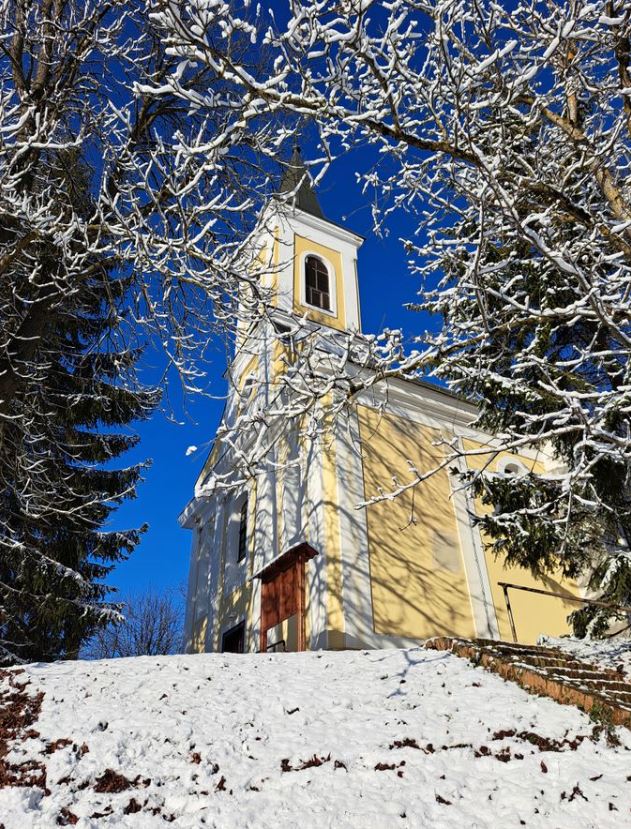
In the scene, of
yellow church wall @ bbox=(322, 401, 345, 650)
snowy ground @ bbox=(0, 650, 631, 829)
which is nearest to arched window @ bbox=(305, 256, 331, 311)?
yellow church wall @ bbox=(322, 401, 345, 650)

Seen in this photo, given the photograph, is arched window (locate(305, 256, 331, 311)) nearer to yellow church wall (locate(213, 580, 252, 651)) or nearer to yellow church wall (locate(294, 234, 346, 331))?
yellow church wall (locate(294, 234, 346, 331))

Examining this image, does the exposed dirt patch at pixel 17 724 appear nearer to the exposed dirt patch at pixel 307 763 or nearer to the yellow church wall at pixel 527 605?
the exposed dirt patch at pixel 307 763

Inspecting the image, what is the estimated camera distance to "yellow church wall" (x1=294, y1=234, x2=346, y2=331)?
16.7 meters

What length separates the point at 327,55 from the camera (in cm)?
389

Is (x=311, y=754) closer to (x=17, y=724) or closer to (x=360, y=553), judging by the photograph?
(x=17, y=724)

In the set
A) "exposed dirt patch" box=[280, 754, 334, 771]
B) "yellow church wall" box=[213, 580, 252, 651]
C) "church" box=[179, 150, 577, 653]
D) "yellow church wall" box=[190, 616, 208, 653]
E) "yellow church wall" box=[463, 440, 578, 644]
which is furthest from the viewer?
"yellow church wall" box=[190, 616, 208, 653]

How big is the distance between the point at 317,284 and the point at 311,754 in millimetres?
14415

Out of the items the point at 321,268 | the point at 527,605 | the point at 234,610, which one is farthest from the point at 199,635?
the point at 321,268

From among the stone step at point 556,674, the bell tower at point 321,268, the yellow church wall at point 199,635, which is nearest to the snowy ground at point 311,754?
the stone step at point 556,674

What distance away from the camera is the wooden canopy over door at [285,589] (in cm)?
1029

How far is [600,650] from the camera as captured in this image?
28.7 feet

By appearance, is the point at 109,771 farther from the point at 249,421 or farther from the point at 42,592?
the point at 42,592

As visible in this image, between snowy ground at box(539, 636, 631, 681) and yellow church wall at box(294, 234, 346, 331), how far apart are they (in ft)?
31.1

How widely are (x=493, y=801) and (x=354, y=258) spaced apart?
16680mm
